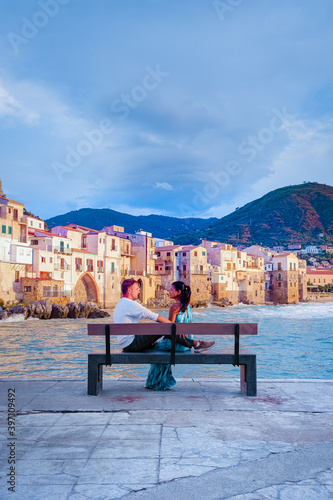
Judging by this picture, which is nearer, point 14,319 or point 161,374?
point 161,374

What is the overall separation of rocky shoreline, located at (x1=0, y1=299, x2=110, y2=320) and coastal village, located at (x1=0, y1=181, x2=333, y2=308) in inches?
75.7

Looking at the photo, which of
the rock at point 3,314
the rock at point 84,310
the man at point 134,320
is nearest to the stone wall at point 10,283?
the rock at point 3,314

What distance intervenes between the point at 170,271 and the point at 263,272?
2324cm

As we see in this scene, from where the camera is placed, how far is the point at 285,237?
159000 millimetres

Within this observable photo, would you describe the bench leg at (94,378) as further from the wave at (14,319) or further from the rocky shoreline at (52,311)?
the rocky shoreline at (52,311)

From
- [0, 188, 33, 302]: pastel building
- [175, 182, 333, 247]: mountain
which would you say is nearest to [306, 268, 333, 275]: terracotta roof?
[175, 182, 333, 247]: mountain

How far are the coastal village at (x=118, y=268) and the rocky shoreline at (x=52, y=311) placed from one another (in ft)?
6.31

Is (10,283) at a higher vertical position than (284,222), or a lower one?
lower

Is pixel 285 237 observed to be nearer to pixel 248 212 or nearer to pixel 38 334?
pixel 248 212

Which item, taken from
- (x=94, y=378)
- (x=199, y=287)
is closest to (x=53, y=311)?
(x=199, y=287)

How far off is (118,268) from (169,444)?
55.9 meters

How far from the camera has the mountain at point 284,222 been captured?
157625 millimetres

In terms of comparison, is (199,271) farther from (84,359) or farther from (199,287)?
(84,359)

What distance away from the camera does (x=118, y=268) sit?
59.1m
